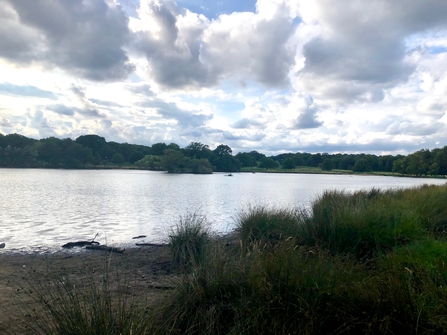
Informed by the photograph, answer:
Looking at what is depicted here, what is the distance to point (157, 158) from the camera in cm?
11438

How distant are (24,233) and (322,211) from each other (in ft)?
37.5

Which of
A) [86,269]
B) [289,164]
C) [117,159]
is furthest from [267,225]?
[289,164]

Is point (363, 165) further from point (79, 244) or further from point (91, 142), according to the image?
point (79, 244)

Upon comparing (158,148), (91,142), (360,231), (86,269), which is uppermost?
(91,142)

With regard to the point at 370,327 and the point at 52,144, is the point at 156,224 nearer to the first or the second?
the point at 370,327

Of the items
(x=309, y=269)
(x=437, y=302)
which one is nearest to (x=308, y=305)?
(x=309, y=269)

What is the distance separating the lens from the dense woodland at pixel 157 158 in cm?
9201

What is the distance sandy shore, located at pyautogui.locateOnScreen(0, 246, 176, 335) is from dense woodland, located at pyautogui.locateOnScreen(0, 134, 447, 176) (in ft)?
285

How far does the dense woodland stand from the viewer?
3623 inches

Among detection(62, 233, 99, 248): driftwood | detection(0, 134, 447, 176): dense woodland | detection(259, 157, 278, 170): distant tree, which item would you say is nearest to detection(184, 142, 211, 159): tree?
detection(0, 134, 447, 176): dense woodland

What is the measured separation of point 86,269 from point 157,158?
107 m

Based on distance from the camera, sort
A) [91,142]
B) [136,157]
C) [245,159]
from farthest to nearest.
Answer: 1. [245,159]
2. [136,157]
3. [91,142]

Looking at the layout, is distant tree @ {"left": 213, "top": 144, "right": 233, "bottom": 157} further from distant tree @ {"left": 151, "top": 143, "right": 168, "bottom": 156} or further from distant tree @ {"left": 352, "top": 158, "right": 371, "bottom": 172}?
distant tree @ {"left": 352, "top": 158, "right": 371, "bottom": 172}

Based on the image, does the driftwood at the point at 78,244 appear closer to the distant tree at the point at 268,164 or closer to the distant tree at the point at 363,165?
the distant tree at the point at 363,165
